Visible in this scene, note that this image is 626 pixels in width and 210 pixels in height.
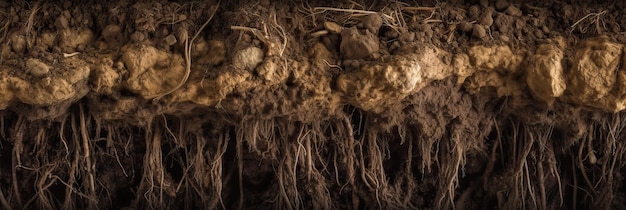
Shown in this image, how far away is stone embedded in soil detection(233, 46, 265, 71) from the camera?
1.46 m

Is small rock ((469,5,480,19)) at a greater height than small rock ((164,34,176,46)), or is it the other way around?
small rock ((164,34,176,46))

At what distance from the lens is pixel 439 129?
1.65 metres

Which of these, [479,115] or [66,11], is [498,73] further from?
[66,11]

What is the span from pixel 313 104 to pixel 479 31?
442 millimetres

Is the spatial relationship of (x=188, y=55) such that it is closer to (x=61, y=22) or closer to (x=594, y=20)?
(x=61, y=22)

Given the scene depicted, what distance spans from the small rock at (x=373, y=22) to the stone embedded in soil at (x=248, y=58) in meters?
0.26

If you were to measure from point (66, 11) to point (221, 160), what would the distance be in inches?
21.6

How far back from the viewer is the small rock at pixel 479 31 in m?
1.54

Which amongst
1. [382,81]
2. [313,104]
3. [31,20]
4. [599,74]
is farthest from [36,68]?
[599,74]

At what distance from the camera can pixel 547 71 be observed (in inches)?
58.4

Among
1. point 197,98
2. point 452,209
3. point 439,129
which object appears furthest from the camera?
point 452,209

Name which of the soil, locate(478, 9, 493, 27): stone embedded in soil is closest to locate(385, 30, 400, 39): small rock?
the soil

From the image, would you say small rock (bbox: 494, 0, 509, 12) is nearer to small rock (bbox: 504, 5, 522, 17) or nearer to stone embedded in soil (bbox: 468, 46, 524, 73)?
small rock (bbox: 504, 5, 522, 17)

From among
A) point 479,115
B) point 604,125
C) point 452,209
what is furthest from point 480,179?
point 604,125
